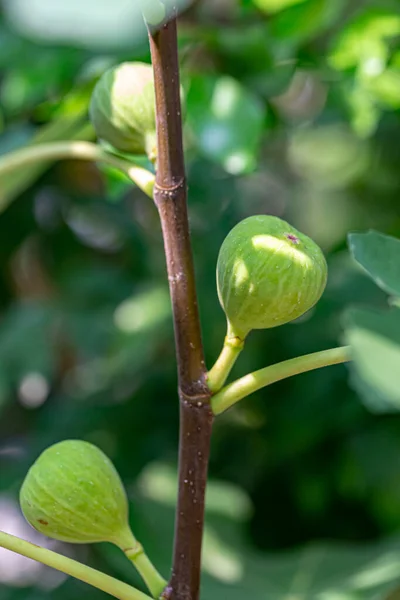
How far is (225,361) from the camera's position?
1.55 ft

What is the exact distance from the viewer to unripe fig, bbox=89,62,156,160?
22.4 inches

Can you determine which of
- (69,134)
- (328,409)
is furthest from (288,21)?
(328,409)

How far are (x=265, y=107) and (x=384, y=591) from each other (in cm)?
58

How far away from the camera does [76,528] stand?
507 mm

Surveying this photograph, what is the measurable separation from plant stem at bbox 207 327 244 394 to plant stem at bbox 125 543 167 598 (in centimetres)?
12

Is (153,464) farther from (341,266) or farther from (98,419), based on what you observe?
(341,266)

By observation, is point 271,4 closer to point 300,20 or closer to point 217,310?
point 300,20

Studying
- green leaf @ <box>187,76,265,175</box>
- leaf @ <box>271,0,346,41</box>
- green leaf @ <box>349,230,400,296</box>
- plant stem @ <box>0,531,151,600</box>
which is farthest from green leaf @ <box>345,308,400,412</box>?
leaf @ <box>271,0,346,41</box>

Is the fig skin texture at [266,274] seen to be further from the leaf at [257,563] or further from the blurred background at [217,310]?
the leaf at [257,563]

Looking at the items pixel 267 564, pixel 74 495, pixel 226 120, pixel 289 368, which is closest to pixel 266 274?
pixel 289 368

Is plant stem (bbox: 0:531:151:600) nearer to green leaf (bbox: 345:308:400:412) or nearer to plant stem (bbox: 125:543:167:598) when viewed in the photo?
plant stem (bbox: 125:543:167:598)

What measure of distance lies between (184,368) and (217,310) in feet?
2.48

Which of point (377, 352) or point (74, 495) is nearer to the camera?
point (377, 352)

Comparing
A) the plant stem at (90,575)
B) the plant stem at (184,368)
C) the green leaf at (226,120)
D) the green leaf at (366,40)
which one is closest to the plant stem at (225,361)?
the plant stem at (184,368)
